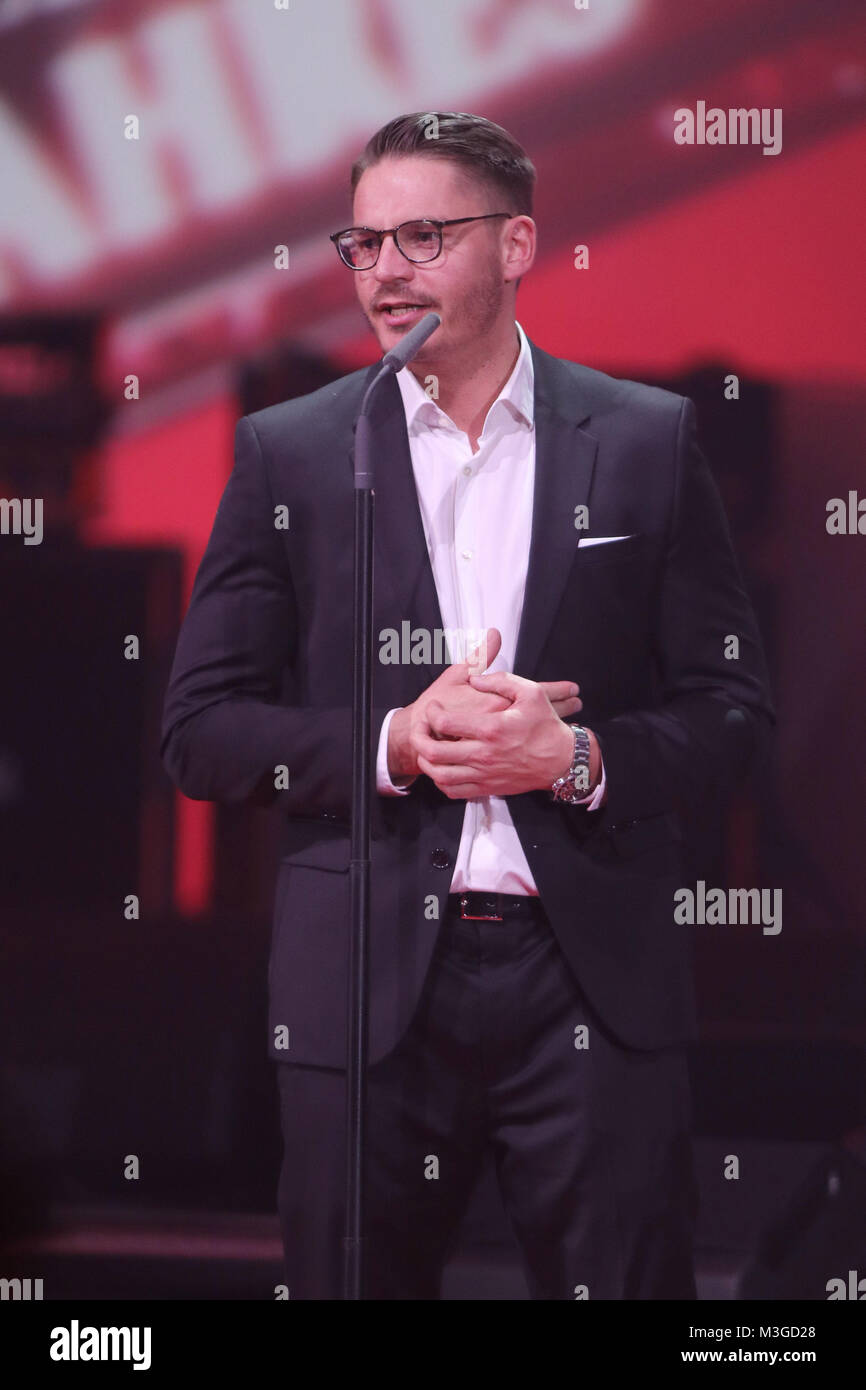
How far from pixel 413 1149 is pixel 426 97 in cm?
183

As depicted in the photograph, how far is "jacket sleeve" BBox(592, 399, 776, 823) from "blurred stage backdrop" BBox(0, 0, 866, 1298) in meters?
0.41

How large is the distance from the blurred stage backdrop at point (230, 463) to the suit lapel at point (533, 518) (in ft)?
1.54

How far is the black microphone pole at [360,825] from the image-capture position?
1.90 m

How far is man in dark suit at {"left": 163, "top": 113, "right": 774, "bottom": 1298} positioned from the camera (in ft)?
7.23

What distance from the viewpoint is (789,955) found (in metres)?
2.76

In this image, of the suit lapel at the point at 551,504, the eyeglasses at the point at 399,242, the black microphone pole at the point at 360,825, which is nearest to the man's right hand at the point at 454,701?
the suit lapel at the point at 551,504

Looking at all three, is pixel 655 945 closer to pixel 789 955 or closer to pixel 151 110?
pixel 789 955

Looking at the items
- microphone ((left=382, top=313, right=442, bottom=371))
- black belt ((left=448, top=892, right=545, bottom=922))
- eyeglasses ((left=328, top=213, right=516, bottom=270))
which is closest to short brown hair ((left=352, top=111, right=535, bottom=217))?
eyeglasses ((left=328, top=213, right=516, bottom=270))

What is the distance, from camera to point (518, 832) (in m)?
2.22

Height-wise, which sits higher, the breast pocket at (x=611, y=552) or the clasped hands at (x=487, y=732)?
the breast pocket at (x=611, y=552)

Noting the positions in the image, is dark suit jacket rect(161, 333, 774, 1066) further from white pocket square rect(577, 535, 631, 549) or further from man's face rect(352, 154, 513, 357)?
man's face rect(352, 154, 513, 357)

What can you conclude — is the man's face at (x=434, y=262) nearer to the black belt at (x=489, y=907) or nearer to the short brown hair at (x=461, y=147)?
the short brown hair at (x=461, y=147)

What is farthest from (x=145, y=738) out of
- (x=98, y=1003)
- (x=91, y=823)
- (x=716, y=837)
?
(x=716, y=837)

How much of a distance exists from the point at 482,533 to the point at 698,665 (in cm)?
39
